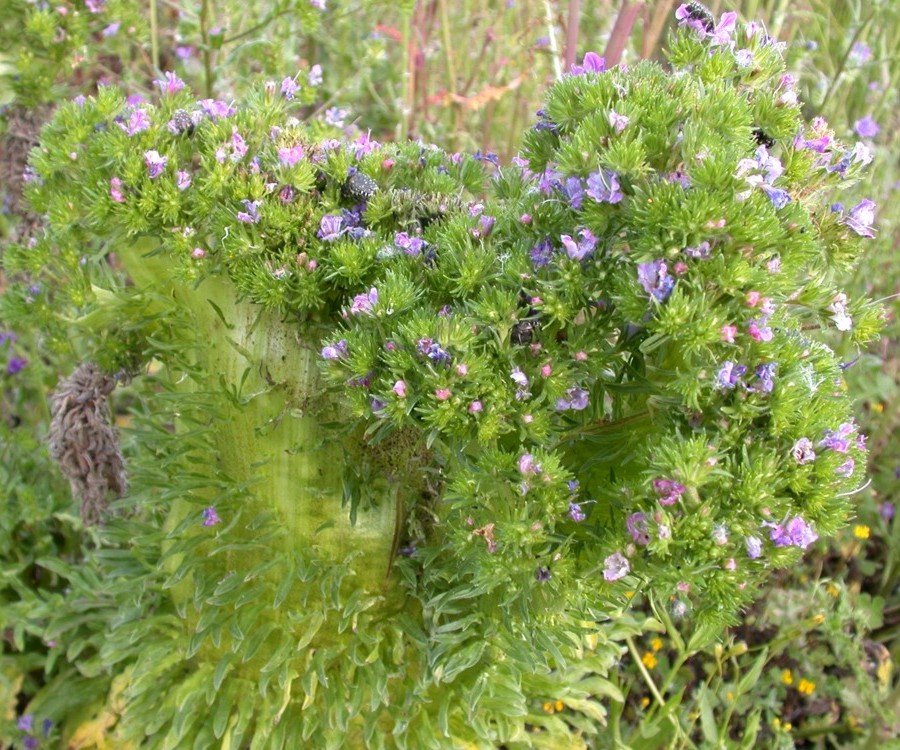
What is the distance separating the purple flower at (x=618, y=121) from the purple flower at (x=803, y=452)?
60cm

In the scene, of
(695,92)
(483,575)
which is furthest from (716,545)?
(695,92)

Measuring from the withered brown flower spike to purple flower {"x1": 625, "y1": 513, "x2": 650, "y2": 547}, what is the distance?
4.52ft

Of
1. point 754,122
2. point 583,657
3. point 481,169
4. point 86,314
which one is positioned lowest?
point 583,657

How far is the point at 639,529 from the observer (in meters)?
1.42

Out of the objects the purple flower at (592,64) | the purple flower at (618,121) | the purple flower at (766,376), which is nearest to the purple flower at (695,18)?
the purple flower at (592,64)

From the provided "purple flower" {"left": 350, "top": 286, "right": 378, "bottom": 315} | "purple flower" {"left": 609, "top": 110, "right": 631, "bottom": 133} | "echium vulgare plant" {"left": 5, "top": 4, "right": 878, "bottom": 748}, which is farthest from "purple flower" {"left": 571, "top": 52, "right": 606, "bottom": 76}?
"purple flower" {"left": 350, "top": 286, "right": 378, "bottom": 315}

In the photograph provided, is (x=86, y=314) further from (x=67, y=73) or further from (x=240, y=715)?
(x=67, y=73)

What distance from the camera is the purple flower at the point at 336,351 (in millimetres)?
1518

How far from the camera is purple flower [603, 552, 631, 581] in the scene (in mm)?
1423

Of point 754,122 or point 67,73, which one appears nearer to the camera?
point 754,122

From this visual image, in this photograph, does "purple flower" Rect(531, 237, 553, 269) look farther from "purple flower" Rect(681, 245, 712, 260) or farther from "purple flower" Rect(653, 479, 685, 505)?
"purple flower" Rect(653, 479, 685, 505)

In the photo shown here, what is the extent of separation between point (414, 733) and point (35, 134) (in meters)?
2.14

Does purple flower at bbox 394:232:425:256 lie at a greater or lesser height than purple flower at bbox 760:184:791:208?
lesser

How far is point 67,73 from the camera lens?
271cm
